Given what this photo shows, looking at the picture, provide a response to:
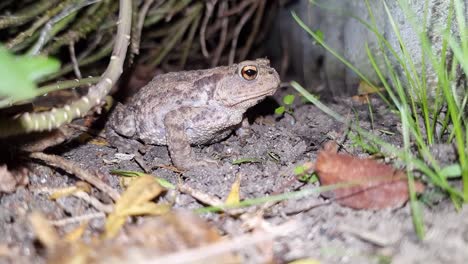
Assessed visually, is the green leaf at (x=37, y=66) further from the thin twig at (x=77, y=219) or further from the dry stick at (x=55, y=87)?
the thin twig at (x=77, y=219)

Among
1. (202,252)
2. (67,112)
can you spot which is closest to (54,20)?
(67,112)

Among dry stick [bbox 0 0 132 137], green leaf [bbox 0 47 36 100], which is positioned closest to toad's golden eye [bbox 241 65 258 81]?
dry stick [bbox 0 0 132 137]

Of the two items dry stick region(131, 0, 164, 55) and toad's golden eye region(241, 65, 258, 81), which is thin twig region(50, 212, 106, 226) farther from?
dry stick region(131, 0, 164, 55)

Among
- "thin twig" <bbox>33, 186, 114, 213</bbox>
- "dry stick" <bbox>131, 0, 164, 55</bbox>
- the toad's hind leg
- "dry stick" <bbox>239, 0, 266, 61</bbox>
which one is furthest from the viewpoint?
"dry stick" <bbox>239, 0, 266, 61</bbox>

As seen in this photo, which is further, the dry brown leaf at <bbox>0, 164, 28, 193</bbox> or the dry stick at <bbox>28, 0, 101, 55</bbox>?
the dry stick at <bbox>28, 0, 101, 55</bbox>

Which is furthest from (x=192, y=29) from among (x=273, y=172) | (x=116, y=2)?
(x=273, y=172)
